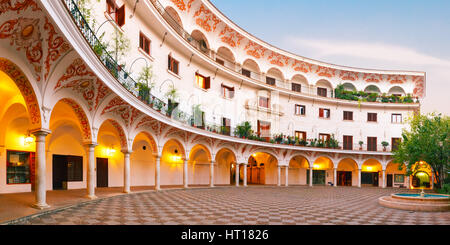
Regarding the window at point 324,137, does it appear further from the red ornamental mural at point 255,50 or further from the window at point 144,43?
the window at point 144,43

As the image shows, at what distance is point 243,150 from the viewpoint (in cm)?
2608

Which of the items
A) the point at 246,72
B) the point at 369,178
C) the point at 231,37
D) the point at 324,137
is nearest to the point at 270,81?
the point at 246,72

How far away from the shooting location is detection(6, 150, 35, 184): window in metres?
13.4

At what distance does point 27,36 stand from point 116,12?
289 inches

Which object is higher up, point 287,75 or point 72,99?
point 287,75

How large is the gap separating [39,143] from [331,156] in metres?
27.8

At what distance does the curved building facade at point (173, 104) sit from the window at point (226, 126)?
124 mm

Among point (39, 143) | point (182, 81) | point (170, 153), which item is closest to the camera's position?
point (39, 143)

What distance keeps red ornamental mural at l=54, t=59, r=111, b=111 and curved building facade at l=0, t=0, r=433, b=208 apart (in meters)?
0.05

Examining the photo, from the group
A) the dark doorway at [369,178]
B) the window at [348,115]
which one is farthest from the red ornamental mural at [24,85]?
the dark doorway at [369,178]

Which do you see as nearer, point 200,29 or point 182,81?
point 182,81

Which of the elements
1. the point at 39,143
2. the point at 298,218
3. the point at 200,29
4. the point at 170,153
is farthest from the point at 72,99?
the point at 200,29
